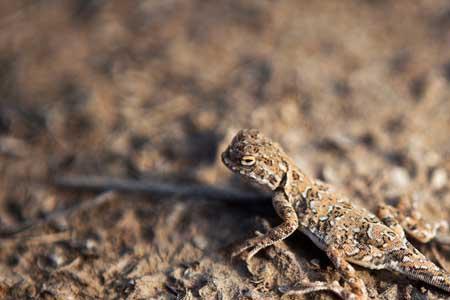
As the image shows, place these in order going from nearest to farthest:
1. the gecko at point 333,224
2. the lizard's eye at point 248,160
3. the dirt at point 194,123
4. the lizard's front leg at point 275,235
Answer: the gecko at point 333,224
the lizard's front leg at point 275,235
the lizard's eye at point 248,160
the dirt at point 194,123

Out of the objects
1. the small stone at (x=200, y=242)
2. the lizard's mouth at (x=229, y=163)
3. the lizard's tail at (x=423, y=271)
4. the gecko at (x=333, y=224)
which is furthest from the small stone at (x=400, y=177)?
the small stone at (x=200, y=242)

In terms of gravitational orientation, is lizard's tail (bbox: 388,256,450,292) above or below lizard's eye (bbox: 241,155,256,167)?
below

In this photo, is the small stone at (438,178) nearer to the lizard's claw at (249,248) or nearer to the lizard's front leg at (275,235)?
the lizard's front leg at (275,235)

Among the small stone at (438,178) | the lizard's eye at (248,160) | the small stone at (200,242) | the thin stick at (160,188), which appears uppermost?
the lizard's eye at (248,160)

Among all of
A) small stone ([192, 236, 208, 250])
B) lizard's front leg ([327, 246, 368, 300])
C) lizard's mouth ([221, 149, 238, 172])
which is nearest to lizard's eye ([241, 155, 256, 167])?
lizard's mouth ([221, 149, 238, 172])

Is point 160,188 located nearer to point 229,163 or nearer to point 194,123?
point 229,163

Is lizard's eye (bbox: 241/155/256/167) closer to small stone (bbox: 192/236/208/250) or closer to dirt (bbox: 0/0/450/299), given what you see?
dirt (bbox: 0/0/450/299)

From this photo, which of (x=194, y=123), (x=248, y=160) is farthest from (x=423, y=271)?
(x=194, y=123)
